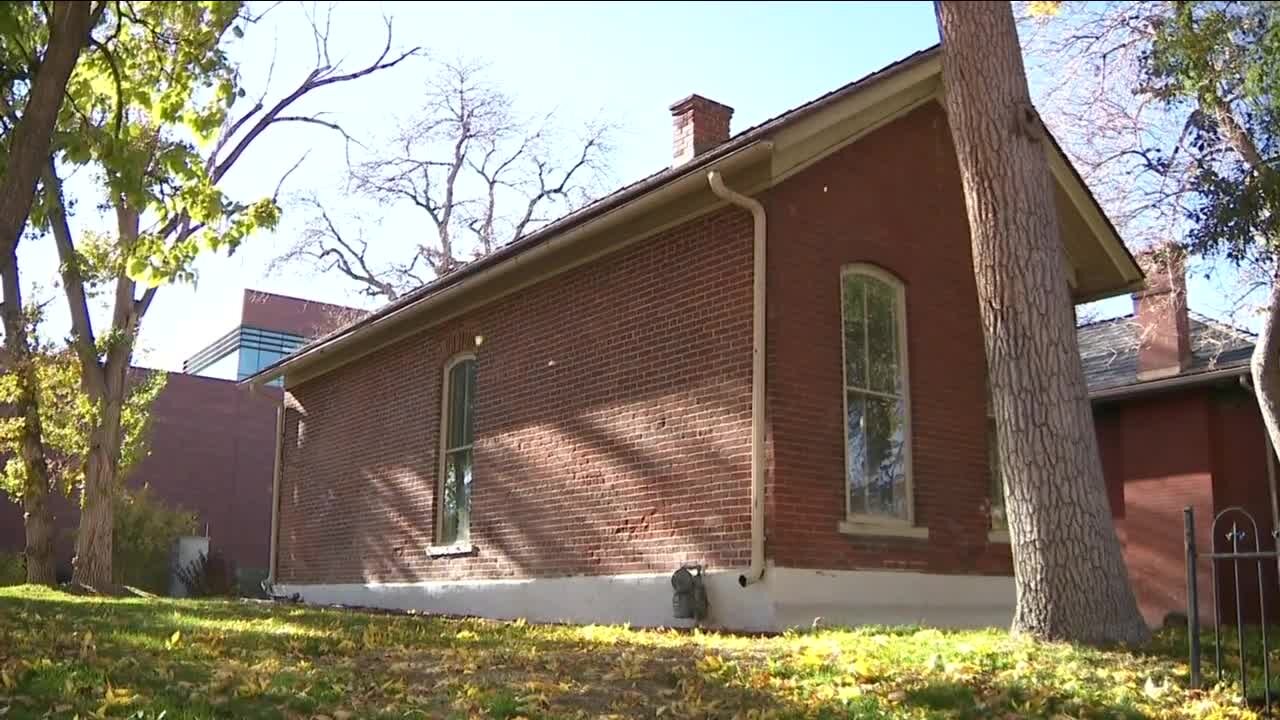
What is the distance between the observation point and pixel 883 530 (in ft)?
35.2

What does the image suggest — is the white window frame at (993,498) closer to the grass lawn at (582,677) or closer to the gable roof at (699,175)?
the gable roof at (699,175)

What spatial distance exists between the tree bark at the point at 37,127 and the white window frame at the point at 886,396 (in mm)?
6537

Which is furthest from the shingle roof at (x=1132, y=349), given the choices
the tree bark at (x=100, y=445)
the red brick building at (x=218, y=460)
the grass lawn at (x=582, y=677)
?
the red brick building at (x=218, y=460)

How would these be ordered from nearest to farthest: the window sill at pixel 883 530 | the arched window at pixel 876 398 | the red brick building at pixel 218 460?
the window sill at pixel 883 530 < the arched window at pixel 876 398 < the red brick building at pixel 218 460

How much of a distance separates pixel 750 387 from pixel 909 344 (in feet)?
7.20

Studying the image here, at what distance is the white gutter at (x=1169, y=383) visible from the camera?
15492mm

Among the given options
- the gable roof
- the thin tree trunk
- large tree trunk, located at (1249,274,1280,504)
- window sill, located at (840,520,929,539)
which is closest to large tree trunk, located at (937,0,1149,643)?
the gable roof

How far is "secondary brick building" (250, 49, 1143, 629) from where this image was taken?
10.2 meters

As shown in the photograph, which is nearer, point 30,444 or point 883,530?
point 883,530

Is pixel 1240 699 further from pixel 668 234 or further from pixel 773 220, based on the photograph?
pixel 668 234

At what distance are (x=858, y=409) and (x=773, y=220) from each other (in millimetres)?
1929

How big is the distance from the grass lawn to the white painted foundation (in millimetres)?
842

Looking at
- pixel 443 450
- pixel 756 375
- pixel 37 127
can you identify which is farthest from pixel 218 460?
pixel 37 127

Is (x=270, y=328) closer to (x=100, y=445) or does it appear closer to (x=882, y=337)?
(x=100, y=445)
